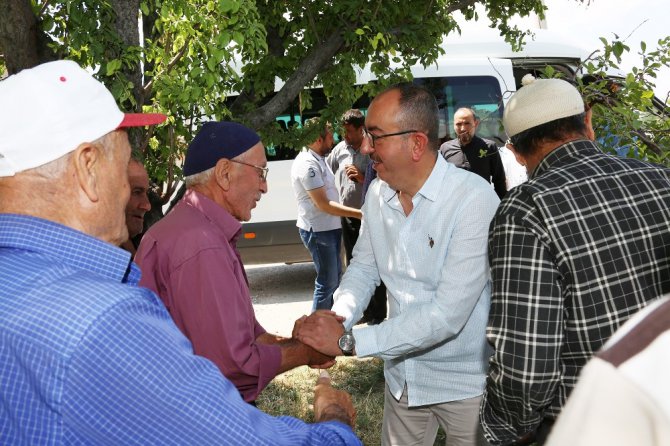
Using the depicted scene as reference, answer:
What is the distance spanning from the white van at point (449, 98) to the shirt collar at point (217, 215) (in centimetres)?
633

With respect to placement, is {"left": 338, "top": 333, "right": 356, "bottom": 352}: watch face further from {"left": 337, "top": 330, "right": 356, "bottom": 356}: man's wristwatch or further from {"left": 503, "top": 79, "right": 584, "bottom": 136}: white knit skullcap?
{"left": 503, "top": 79, "right": 584, "bottom": 136}: white knit skullcap

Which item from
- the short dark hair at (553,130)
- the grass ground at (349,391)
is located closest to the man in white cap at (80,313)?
the short dark hair at (553,130)

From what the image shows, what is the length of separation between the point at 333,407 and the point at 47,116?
1.04 metres

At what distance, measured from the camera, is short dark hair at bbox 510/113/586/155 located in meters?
2.31

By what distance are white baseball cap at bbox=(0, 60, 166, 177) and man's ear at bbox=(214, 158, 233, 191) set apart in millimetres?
1246

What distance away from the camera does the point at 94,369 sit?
3.77 feet

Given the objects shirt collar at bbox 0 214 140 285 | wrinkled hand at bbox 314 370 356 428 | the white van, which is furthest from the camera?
the white van

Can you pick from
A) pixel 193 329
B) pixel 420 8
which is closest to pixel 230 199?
pixel 193 329

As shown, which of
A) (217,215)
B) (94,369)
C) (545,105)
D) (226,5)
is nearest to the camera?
(94,369)

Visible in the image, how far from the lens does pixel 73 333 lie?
115 cm

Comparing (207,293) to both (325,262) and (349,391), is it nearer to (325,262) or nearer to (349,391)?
(349,391)

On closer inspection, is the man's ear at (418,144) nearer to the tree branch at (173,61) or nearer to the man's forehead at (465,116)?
the tree branch at (173,61)

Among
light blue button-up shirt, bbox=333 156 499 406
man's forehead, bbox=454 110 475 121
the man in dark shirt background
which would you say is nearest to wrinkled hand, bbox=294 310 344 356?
light blue button-up shirt, bbox=333 156 499 406

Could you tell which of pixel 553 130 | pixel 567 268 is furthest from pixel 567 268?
pixel 553 130
